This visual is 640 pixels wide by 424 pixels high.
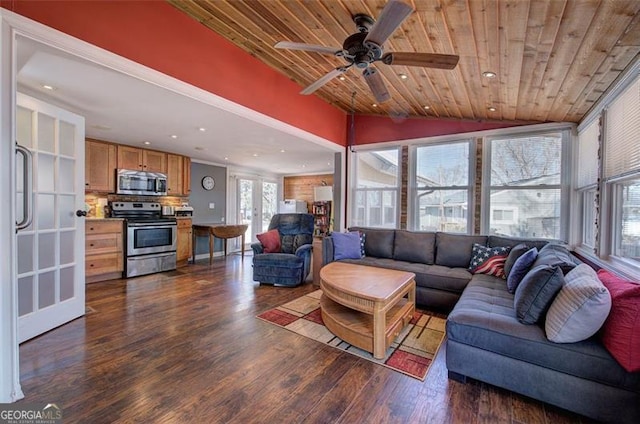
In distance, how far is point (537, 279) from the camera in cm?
194

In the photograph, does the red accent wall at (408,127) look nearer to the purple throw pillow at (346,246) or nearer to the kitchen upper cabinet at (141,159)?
the purple throw pillow at (346,246)

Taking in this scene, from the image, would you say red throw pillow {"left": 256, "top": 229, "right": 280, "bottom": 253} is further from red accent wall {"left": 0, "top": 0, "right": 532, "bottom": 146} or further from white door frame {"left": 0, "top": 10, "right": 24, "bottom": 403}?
white door frame {"left": 0, "top": 10, "right": 24, "bottom": 403}

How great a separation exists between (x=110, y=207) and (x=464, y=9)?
556 centimetres

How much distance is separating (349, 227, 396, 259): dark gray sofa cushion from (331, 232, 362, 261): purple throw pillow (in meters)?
0.24

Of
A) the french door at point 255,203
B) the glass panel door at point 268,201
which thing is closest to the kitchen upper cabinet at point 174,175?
the french door at point 255,203

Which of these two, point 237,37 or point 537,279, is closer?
point 537,279

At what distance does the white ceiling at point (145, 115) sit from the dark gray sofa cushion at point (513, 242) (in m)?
2.79

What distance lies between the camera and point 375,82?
2480mm

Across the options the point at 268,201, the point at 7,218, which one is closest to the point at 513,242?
the point at 7,218

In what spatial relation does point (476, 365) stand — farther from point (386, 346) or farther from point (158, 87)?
point (158, 87)

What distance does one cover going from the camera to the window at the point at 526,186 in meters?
3.67

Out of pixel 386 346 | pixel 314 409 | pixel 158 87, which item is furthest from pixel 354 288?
pixel 158 87

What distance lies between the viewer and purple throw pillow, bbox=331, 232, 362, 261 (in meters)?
4.04

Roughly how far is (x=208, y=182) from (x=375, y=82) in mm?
5131
